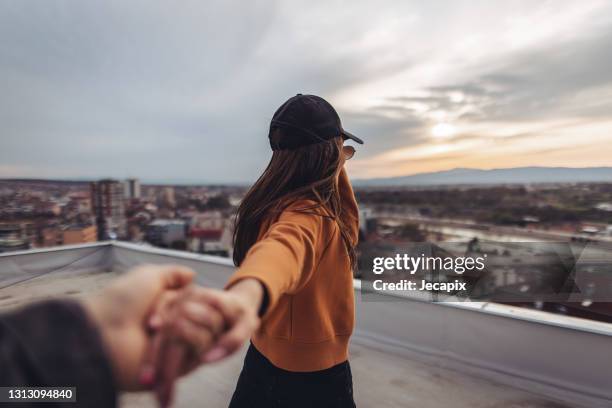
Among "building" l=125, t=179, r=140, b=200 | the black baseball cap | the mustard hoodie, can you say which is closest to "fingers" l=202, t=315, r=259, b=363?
the mustard hoodie

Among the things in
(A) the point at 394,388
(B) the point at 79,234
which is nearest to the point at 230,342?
(A) the point at 394,388

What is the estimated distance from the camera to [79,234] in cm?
505

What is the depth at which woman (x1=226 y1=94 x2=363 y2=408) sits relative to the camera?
0.81m

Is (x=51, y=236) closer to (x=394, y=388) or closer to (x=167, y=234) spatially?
(x=167, y=234)

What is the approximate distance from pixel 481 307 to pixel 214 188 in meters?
4.79

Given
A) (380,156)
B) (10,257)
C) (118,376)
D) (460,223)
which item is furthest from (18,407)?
(380,156)

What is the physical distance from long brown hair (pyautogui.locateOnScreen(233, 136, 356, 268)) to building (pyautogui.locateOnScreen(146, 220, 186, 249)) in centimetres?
400

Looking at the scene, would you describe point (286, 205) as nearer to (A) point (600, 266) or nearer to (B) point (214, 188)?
(A) point (600, 266)

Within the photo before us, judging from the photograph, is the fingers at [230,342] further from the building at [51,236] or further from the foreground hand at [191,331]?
the building at [51,236]

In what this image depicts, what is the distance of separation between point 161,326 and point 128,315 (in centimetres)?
3

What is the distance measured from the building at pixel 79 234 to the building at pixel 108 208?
9cm

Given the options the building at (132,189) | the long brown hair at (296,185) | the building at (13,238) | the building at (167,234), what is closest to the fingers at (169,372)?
the long brown hair at (296,185)

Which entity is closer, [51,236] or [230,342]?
[230,342]

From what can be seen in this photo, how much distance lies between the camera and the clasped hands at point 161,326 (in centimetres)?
34
